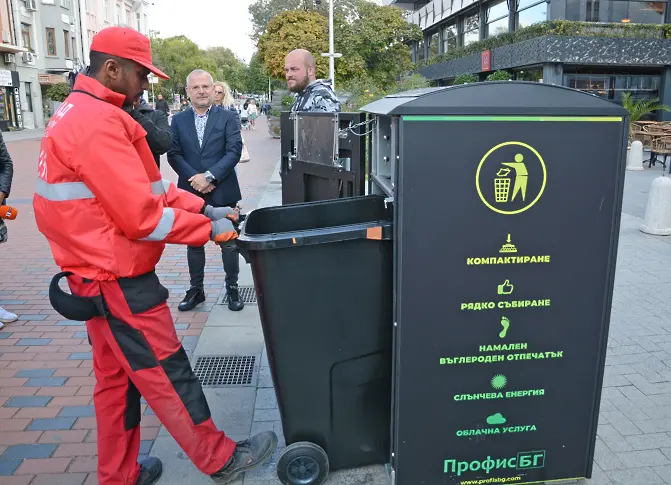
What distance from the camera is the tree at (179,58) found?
66.7 meters

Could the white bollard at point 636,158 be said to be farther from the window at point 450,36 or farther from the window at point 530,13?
the window at point 450,36

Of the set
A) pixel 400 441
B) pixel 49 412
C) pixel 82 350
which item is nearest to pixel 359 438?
pixel 400 441

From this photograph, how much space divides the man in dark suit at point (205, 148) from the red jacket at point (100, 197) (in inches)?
101

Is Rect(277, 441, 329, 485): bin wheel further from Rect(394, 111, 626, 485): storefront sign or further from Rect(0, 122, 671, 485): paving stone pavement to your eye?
Rect(394, 111, 626, 485): storefront sign

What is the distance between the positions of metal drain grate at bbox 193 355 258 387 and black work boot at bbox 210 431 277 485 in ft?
3.17

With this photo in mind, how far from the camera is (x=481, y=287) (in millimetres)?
2494

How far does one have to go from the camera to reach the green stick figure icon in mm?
2377

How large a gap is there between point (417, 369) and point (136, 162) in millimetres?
1412

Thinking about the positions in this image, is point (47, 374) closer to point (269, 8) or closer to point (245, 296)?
point (245, 296)

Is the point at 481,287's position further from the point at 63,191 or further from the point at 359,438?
the point at 63,191

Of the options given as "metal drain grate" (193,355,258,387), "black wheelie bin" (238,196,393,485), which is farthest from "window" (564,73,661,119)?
"black wheelie bin" (238,196,393,485)

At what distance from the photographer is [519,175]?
94.1 inches

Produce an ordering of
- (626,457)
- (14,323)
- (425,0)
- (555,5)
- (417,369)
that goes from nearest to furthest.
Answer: (417,369)
(626,457)
(14,323)
(555,5)
(425,0)

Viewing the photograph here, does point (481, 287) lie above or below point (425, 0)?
below
